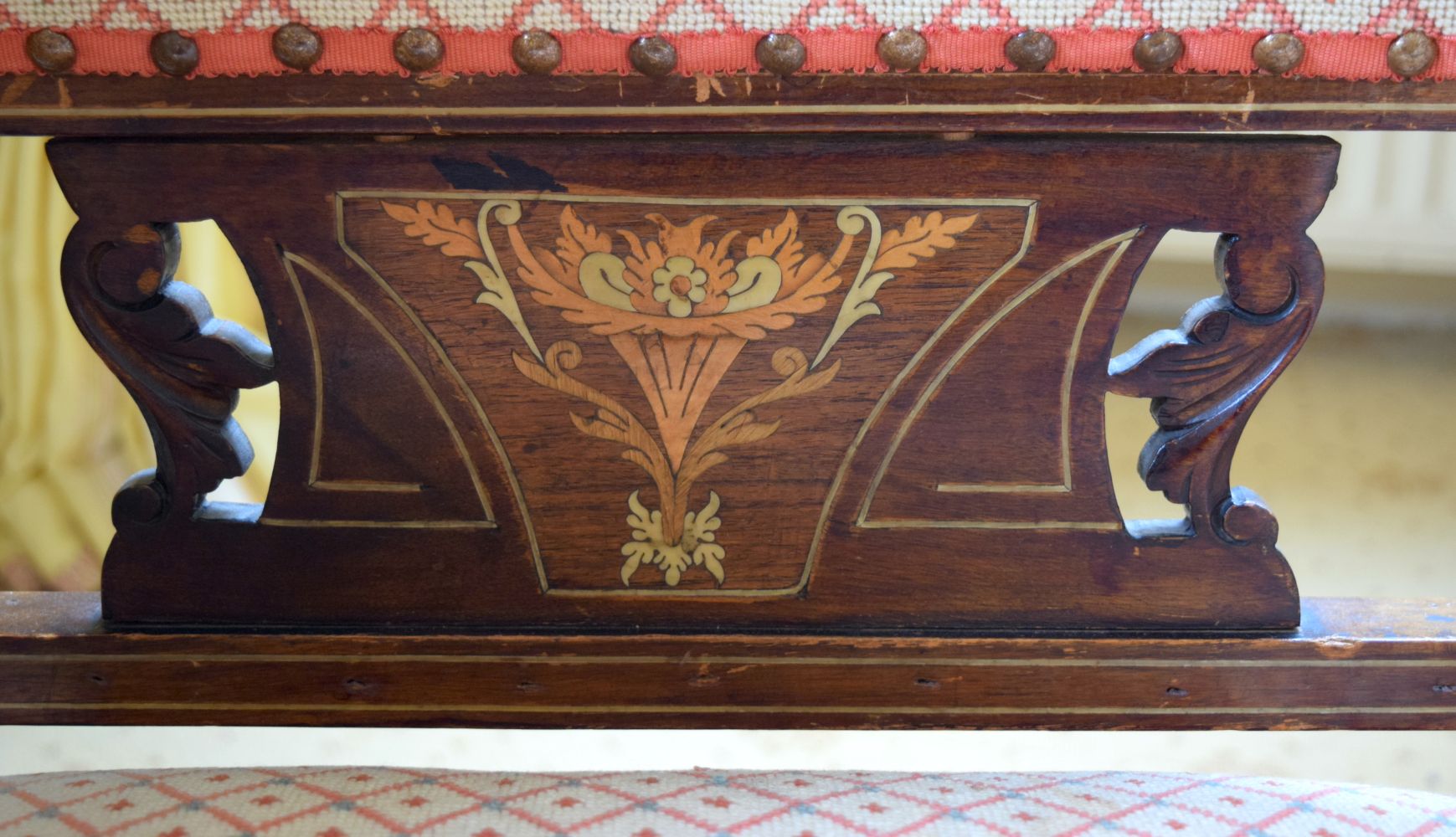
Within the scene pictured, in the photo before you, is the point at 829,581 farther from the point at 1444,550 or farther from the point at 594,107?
the point at 1444,550

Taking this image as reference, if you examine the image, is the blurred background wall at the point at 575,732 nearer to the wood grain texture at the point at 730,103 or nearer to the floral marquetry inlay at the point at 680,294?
the floral marquetry inlay at the point at 680,294

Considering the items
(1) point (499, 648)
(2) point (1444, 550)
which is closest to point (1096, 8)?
(1) point (499, 648)

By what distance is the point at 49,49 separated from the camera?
2.12 ft

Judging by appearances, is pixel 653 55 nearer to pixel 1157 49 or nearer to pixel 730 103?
pixel 730 103

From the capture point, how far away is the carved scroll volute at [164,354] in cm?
73

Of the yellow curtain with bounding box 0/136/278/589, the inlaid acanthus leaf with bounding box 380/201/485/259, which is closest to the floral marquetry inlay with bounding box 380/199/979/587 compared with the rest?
the inlaid acanthus leaf with bounding box 380/201/485/259

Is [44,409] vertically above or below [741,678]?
above

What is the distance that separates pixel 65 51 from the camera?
648mm

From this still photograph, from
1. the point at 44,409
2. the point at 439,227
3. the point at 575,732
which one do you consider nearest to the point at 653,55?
the point at 439,227

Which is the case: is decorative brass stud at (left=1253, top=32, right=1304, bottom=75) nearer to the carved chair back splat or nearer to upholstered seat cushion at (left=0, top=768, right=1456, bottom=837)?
the carved chair back splat

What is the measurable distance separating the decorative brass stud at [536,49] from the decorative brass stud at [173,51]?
0.16 meters

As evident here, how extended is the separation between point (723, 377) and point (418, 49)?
24 centimetres

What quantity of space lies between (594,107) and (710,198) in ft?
0.28

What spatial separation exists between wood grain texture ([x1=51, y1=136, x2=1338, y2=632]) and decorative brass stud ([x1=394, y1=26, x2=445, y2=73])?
6 cm
